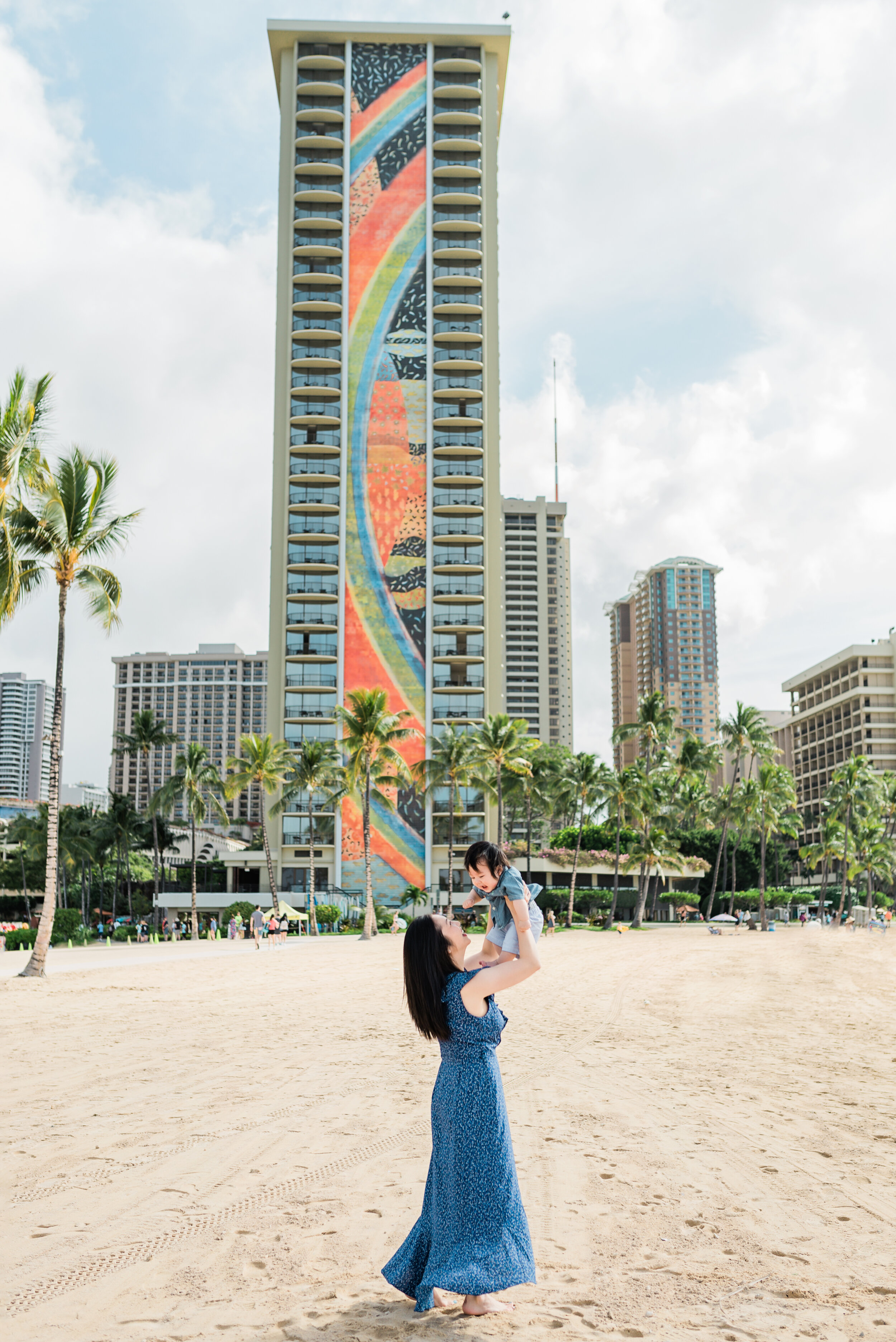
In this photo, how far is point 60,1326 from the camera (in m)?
4.04

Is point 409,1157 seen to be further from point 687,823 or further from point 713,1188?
point 687,823

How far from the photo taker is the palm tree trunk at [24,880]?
231 feet

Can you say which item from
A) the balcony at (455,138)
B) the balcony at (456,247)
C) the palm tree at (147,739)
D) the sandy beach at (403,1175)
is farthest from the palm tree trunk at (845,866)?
the sandy beach at (403,1175)

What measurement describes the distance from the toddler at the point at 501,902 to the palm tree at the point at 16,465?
18.3m

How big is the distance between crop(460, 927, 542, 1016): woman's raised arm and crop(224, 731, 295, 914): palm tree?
159 feet

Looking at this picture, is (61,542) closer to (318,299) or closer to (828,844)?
(318,299)

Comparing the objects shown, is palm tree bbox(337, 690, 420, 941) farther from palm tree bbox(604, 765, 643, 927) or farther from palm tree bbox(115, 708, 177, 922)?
palm tree bbox(115, 708, 177, 922)

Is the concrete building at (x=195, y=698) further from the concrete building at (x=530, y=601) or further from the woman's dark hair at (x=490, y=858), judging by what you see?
the woman's dark hair at (x=490, y=858)

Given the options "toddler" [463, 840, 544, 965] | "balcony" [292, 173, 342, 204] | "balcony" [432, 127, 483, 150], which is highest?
"balcony" [432, 127, 483, 150]

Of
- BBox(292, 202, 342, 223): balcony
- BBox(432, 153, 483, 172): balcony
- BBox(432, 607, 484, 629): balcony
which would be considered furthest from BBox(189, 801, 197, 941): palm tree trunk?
BBox(432, 153, 483, 172): balcony

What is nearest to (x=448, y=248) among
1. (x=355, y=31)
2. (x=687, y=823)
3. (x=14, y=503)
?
(x=355, y=31)

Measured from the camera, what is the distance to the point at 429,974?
4.13 meters

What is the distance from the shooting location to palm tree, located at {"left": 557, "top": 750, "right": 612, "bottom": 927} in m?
56.3

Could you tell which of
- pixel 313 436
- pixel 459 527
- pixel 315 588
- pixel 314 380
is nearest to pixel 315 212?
pixel 314 380
